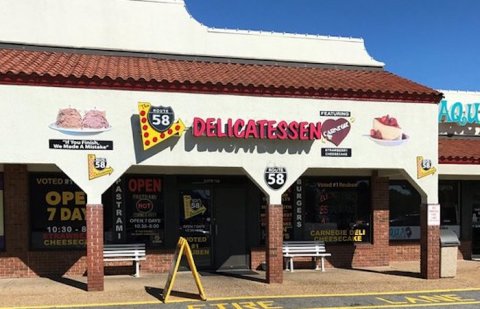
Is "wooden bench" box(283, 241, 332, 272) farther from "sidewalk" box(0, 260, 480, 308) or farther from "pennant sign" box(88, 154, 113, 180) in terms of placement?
"pennant sign" box(88, 154, 113, 180)

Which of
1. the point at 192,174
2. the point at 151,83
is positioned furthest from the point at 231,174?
the point at 151,83

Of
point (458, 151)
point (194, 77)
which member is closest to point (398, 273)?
point (458, 151)

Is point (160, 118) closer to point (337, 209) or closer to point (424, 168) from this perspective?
point (337, 209)

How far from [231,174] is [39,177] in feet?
15.7

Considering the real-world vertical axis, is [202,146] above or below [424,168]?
above

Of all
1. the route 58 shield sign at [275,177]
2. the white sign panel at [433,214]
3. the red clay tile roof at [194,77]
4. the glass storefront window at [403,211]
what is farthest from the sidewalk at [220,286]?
the red clay tile roof at [194,77]

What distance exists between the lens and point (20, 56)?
1207 centimetres

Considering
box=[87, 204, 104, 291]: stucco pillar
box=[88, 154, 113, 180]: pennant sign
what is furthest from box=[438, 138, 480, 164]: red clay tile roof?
box=[87, 204, 104, 291]: stucco pillar

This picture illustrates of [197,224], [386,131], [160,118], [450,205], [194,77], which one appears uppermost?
[194,77]

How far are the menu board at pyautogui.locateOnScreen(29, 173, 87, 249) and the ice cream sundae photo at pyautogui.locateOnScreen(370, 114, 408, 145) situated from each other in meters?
7.30

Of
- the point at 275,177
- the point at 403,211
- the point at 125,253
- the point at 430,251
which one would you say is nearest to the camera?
the point at 275,177

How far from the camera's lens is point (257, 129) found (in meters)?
11.0

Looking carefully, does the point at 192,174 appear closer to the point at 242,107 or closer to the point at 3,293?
the point at 242,107

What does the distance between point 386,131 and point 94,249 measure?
6993mm
